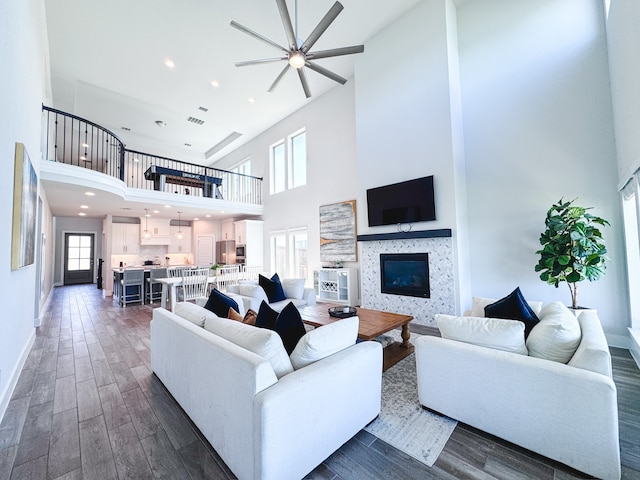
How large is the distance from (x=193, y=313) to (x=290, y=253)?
17.5ft

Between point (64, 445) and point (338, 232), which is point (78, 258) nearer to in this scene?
point (338, 232)

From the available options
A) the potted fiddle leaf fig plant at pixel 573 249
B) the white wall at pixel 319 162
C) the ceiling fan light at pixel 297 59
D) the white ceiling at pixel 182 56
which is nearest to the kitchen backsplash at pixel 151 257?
the white ceiling at pixel 182 56

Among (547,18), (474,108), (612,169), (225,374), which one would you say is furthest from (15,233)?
(547,18)

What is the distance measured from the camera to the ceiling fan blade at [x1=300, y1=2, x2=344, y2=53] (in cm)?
300

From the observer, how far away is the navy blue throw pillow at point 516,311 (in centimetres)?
209

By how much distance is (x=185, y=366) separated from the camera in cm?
206

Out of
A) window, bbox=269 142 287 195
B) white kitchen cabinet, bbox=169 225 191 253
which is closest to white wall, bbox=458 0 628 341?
window, bbox=269 142 287 195

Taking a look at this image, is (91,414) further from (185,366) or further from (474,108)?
(474,108)

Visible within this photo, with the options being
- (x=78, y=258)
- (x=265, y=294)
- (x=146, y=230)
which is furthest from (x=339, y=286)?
(x=78, y=258)

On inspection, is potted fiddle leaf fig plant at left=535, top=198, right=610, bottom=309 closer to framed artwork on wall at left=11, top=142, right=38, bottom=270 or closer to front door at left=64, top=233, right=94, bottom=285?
framed artwork on wall at left=11, top=142, right=38, bottom=270

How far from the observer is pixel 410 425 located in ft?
6.45

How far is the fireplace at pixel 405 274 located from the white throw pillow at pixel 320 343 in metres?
2.96

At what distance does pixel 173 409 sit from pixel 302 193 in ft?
19.1

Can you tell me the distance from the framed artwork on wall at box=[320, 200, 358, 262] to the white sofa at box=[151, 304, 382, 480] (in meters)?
4.07
